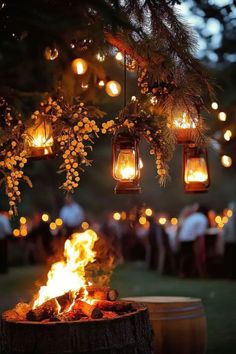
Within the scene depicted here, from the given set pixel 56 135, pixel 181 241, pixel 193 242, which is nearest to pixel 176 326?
pixel 56 135

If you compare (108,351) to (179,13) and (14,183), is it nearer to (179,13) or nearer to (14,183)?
(14,183)

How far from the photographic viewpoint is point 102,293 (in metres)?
6.49

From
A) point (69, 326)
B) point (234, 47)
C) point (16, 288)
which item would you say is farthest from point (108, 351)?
point (234, 47)

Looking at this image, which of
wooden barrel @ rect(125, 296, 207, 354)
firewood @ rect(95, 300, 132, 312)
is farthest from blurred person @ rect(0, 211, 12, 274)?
firewood @ rect(95, 300, 132, 312)

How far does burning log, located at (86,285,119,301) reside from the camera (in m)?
6.44

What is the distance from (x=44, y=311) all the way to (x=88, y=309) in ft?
1.15

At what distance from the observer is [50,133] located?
6.59 meters

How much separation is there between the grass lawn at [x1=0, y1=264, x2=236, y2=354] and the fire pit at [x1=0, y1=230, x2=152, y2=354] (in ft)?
8.49

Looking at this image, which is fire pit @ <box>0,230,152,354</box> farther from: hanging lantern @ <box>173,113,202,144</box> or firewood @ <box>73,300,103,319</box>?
hanging lantern @ <box>173,113,202,144</box>

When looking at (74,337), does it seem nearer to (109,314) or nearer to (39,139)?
(109,314)

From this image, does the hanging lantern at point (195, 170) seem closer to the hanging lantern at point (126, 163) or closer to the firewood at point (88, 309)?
the hanging lantern at point (126, 163)

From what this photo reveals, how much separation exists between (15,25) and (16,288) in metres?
11.8

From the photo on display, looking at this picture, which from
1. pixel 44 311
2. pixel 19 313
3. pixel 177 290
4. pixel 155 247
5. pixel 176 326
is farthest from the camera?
pixel 155 247

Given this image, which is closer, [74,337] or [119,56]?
[74,337]
